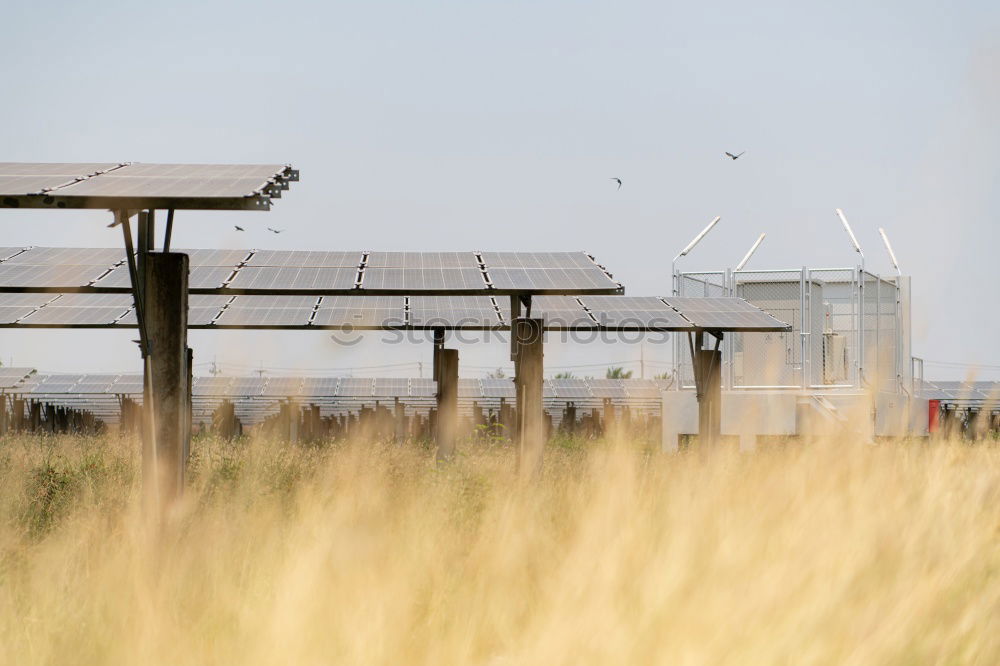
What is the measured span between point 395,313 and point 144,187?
1055 cm

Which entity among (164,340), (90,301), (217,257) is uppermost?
(217,257)

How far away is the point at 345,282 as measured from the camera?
48.0 ft

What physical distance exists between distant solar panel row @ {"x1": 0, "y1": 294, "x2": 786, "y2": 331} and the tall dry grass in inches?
358

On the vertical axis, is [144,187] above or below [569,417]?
above

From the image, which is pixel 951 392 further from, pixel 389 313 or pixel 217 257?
pixel 217 257

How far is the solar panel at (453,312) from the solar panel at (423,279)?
3180mm

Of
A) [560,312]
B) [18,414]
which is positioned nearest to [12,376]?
[18,414]

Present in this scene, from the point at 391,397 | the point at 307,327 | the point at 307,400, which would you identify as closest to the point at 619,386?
the point at 391,397

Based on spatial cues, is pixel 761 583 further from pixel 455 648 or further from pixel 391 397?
pixel 391 397

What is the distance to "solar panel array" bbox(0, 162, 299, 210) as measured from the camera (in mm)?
8727

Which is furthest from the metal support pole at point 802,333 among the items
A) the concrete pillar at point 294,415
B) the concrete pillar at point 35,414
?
the concrete pillar at point 35,414

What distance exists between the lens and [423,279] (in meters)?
14.4

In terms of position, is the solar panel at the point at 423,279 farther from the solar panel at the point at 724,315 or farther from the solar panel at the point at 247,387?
the solar panel at the point at 247,387

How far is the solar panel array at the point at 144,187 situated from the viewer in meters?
8.73
